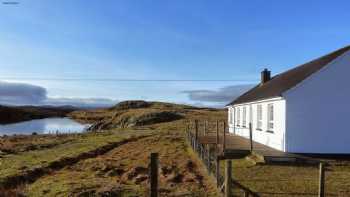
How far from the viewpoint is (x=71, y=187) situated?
1238cm

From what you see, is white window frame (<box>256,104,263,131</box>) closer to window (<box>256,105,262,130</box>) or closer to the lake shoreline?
window (<box>256,105,262,130</box>)

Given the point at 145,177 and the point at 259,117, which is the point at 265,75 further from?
the point at 145,177

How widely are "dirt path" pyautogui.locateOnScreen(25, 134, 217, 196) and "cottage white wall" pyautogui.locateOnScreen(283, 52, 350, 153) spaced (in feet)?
18.5

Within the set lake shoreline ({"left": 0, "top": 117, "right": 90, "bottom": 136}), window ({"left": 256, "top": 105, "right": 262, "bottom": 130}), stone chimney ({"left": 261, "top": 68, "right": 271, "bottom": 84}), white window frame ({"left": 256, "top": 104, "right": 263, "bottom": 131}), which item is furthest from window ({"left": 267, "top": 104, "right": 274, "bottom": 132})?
lake shoreline ({"left": 0, "top": 117, "right": 90, "bottom": 136})

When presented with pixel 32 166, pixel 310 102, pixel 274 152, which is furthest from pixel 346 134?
pixel 32 166

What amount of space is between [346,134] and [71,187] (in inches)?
556

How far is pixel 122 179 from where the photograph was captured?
→ 14.1m

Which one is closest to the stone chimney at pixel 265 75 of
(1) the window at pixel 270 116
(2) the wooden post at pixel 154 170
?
(1) the window at pixel 270 116

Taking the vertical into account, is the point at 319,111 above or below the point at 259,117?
above

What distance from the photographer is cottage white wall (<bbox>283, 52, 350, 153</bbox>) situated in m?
19.3

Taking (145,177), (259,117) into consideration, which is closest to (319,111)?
(259,117)

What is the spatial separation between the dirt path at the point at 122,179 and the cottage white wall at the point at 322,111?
5.62 metres

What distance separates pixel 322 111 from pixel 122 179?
1122 cm

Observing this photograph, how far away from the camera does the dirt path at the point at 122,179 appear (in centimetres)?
1157
